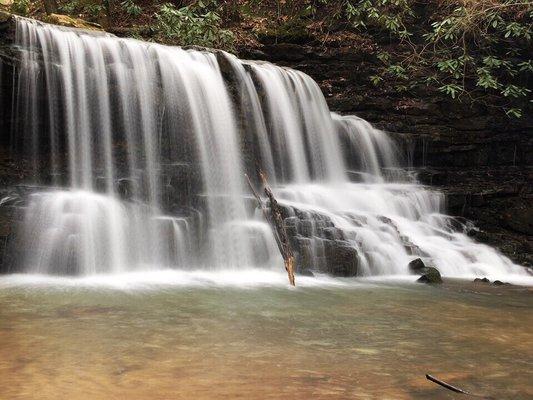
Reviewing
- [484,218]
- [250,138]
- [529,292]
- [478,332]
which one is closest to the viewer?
[478,332]

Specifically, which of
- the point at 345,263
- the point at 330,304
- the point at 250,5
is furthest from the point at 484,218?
the point at 250,5

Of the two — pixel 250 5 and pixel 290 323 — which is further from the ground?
pixel 250 5

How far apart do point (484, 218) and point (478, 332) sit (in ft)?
27.3

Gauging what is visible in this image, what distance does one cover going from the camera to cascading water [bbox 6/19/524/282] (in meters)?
7.54

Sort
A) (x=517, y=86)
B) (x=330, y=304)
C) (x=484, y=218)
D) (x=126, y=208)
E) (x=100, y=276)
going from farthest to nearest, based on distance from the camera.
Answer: (x=517, y=86)
(x=484, y=218)
(x=126, y=208)
(x=100, y=276)
(x=330, y=304)

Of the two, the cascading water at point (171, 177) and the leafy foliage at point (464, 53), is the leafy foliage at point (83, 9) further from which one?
the leafy foliage at point (464, 53)

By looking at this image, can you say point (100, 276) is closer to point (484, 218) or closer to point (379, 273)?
point (379, 273)

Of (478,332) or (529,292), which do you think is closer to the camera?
(478,332)

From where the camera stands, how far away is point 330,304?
5625mm

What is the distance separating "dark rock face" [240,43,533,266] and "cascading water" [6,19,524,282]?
198 centimetres

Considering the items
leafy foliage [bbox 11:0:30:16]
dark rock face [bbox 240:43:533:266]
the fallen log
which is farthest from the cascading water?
leafy foliage [bbox 11:0:30:16]

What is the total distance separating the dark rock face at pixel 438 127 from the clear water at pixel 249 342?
288 inches

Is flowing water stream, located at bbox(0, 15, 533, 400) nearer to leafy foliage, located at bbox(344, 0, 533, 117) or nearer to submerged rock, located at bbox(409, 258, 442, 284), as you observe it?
submerged rock, located at bbox(409, 258, 442, 284)

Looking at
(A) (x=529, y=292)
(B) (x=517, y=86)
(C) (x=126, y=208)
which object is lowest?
(A) (x=529, y=292)
